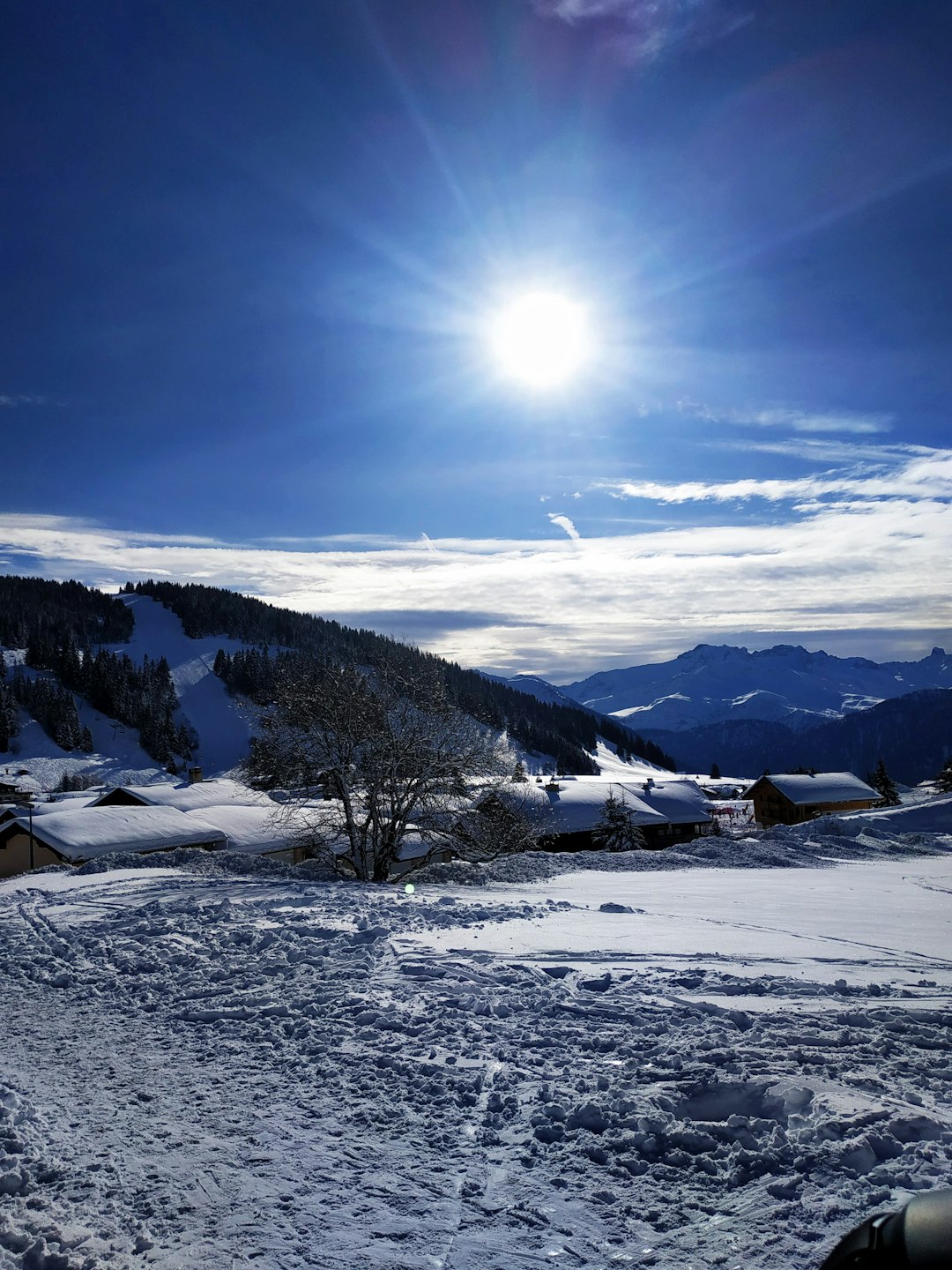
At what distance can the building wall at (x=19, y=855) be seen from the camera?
34.3 meters

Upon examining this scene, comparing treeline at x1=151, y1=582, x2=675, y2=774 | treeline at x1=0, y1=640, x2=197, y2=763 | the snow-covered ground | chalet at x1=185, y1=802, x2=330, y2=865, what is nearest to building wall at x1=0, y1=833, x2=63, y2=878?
chalet at x1=185, y1=802, x2=330, y2=865

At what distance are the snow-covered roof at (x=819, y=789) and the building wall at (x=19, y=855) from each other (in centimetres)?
5996

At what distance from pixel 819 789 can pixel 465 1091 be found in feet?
241

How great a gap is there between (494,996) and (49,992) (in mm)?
5243

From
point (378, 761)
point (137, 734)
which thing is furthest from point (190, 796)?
point (137, 734)

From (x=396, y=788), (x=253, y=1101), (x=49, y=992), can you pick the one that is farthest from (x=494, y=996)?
(x=396, y=788)

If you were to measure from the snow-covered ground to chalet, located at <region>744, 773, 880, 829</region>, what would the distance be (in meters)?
64.2

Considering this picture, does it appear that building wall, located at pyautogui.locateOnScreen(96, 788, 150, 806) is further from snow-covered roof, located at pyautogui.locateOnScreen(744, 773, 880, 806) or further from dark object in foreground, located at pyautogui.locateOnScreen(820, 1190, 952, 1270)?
snow-covered roof, located at pyautogui.locateOnScreen(744, 773, 880, 806)

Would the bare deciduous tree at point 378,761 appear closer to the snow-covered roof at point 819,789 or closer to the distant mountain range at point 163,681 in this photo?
the snow-covered roof at point 819,789

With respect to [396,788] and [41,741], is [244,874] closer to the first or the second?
[396,788]

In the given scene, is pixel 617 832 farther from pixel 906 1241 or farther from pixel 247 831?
pixel 906 1241

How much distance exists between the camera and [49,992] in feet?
27.5

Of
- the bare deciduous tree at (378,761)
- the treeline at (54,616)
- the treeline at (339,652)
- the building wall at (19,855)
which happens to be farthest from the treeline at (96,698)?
the bare deciduous tree at (378,761)

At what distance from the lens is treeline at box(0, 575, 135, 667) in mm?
154625
